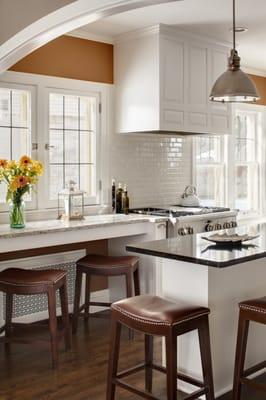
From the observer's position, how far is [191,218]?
4922 millimetres

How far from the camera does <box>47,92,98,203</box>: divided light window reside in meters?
4.83

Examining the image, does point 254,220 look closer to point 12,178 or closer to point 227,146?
point 227,146

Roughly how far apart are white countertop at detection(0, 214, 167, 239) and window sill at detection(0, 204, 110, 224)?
11 cm

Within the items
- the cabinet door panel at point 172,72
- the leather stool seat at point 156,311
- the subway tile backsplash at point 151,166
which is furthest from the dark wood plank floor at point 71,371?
the cabinet door panel at point 172,72

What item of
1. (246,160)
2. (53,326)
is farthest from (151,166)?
(53,326)

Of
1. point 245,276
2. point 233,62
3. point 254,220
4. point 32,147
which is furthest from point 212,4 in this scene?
point 254,220

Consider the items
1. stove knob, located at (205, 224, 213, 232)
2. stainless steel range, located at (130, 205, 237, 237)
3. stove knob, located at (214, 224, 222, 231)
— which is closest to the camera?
stainless steel range, located at (130, 205, 237, 237)

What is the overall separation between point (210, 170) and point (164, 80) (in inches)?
72.6

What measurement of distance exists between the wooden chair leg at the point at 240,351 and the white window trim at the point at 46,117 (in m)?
2.35

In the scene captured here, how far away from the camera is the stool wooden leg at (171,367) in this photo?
2525 millimetres

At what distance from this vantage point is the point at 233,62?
3.27 meters

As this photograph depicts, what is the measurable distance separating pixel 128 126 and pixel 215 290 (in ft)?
7.96

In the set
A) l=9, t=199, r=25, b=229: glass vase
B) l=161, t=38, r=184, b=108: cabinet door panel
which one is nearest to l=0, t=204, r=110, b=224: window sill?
l=9, t=199, r=25, b=229: glass vase

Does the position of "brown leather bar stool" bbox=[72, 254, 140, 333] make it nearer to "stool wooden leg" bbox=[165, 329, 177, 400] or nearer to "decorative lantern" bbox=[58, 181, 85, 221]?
"decorative lantern" bbox=[58, 181, 85, 221]
